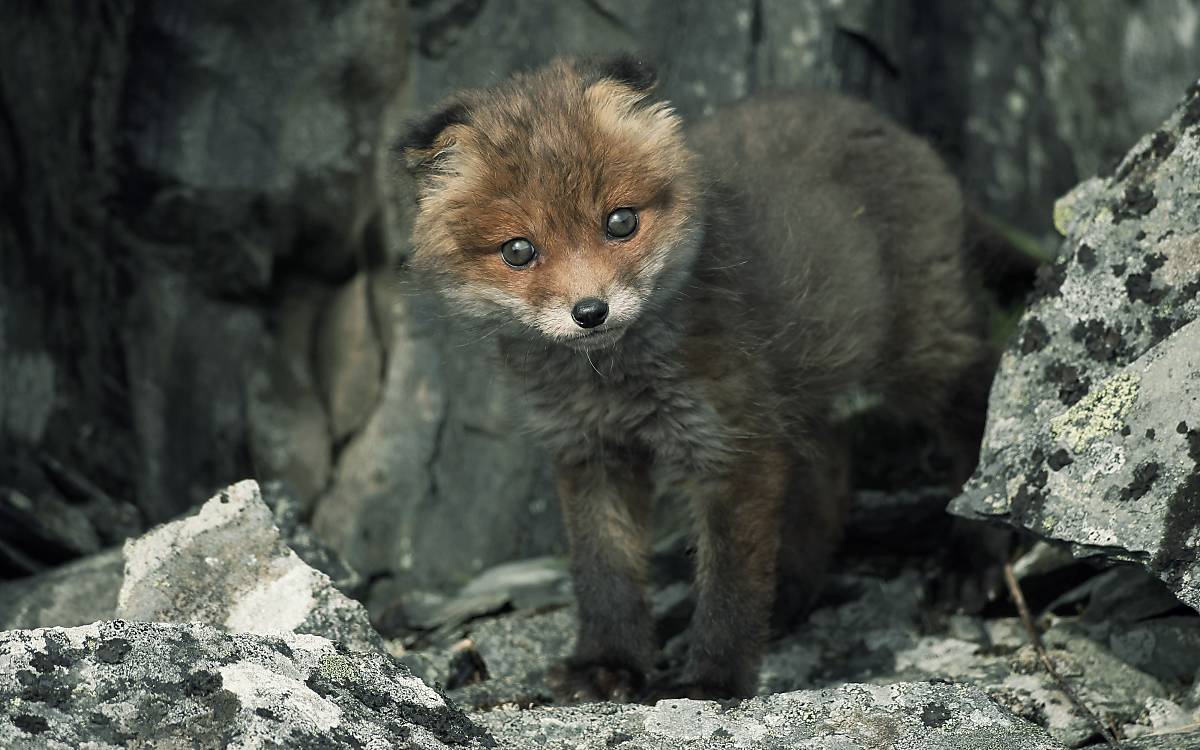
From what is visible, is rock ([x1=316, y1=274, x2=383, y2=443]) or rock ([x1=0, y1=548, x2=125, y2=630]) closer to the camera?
rock ([x1=0, y1=548, x2=125, y2=630])

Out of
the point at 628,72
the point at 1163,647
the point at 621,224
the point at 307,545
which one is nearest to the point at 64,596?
the point at 307,545

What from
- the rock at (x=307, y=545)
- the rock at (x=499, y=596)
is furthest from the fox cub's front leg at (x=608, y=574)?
the rock at (x=499, y=596)

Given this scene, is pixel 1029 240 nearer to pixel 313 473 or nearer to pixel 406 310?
pixel 406 310

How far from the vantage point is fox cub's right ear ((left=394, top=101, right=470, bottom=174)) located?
441cm

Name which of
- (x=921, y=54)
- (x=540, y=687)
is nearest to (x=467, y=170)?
(x=540, y=687)

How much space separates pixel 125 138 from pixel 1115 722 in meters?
5.22

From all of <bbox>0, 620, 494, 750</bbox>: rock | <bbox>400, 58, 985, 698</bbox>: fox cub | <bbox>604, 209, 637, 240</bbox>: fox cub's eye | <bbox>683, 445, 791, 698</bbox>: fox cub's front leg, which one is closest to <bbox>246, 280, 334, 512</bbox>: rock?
<bbox>400, 58, 985, 698</bbox>: fox cub

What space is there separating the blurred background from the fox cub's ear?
6.05 ft

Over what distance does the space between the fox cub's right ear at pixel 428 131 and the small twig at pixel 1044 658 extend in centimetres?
268

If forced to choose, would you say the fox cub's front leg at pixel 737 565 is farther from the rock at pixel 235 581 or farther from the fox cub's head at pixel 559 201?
the rock at pixel 235 581

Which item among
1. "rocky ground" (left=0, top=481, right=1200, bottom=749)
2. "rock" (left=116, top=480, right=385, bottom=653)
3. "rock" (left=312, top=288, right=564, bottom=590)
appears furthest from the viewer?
"rock" (left=312, top=288, right=564, bottom=590)

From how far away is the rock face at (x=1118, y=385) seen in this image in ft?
12.4

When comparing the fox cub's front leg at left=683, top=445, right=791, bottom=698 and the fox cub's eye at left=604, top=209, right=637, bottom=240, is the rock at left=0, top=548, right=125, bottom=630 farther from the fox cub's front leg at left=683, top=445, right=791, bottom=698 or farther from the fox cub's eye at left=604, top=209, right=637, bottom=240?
the fox cub's eye at left=604, top=209, right=637, bottom=240

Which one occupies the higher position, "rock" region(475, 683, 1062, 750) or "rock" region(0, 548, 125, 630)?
"rock" region(475, 683, 1062, 750)
